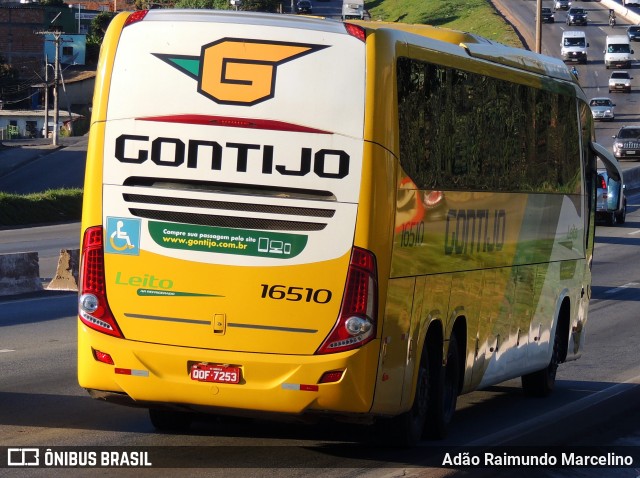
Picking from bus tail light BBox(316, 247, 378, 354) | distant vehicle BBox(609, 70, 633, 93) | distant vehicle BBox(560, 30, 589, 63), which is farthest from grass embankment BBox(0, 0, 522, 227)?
bus tail light BBox(316, 247, 378, 354)

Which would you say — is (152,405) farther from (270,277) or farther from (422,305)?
(422,305)

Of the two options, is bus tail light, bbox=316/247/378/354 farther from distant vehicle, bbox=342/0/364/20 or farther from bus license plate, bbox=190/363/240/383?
distant vehicle, bbox=342/0/364/20

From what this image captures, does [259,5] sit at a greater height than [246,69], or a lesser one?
lesser

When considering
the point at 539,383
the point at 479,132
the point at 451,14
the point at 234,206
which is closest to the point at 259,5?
the point at 451,14

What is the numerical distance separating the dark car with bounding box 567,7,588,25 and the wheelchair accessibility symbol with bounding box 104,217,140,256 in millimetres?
105747

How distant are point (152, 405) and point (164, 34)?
2627 mm

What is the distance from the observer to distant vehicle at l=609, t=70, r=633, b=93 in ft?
298

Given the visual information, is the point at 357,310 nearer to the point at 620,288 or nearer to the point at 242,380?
the point at 242,380

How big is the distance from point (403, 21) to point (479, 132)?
11220cm

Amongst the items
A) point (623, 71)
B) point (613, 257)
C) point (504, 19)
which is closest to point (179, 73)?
point (613, 257)

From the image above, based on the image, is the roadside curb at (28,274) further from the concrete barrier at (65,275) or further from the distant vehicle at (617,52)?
the distant vehicle at (617,52)

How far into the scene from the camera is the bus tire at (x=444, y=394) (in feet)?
36.1

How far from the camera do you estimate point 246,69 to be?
9430 mm

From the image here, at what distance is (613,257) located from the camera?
35375mm
